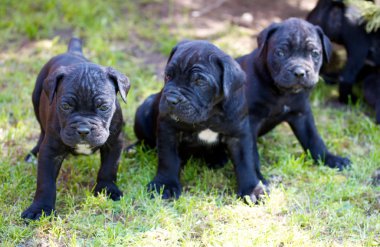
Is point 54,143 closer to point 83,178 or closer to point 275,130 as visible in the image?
point 83,178

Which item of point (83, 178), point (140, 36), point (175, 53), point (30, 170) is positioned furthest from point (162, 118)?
point (140, 36)

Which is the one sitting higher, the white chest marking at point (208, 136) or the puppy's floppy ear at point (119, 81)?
the puppy's floppy ear at point (119, 81)

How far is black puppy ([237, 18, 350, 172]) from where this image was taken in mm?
5895

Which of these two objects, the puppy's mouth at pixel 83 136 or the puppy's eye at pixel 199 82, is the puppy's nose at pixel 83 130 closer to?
the puppy's mouth at pixel 83 136

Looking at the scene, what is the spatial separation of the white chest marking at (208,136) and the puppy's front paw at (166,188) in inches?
19.5

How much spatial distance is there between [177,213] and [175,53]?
143cm

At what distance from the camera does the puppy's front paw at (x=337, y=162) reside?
21.0 ft

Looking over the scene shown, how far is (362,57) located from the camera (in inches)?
296

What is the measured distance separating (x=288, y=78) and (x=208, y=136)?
3.12ft

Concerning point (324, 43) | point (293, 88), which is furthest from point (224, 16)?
point (293, 88)

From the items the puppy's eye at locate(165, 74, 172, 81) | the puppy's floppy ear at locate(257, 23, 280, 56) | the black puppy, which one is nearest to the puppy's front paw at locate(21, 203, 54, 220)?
the puppy's eye at locate(165, 74, 172, 81)

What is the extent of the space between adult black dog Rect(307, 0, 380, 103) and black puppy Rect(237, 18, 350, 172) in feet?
4.42

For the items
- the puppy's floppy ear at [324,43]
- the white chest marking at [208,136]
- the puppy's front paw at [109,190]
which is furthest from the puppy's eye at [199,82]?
the puppy's floppy ear at [324,43]

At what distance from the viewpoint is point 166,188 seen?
226 inches
